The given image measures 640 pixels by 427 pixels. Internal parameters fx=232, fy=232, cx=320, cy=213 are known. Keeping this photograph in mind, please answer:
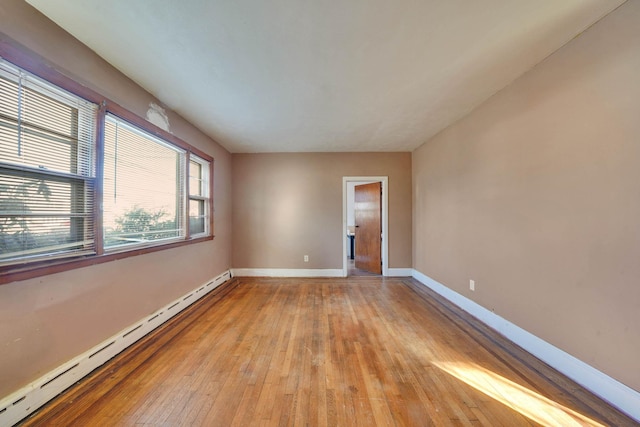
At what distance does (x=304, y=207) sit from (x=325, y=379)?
10.7 feet

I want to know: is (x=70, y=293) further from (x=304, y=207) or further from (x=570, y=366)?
(x=570, y=366)

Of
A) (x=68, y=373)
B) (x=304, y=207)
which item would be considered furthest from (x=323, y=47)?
(x=304, y=207)

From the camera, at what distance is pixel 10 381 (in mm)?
1324

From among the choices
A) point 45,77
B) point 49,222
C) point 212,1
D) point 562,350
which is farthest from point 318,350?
point 45,77

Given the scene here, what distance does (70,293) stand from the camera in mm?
1646

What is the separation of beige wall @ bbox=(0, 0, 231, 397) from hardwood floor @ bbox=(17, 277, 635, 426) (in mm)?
298

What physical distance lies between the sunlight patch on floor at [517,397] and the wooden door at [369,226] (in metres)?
2.98

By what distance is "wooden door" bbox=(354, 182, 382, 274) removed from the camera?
4.86m

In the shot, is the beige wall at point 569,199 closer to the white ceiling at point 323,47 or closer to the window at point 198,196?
the white ceiling at point 323,47

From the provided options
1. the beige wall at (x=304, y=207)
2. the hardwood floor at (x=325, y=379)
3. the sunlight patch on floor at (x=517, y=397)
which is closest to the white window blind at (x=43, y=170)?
the hardwood floor at (x=325, y=379)

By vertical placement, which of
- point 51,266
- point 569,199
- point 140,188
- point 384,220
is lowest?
point 51,266

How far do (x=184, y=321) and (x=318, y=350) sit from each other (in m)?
1.64

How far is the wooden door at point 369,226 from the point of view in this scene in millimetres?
4859

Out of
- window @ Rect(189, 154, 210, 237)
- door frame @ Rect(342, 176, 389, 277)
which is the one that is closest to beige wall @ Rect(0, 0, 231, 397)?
window @ Rect(189, 154, 210, 237)
